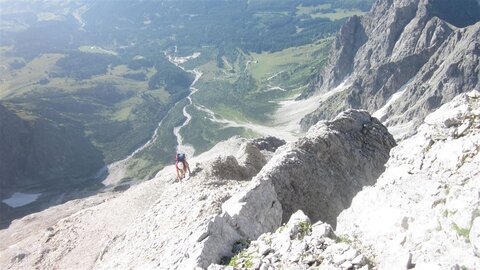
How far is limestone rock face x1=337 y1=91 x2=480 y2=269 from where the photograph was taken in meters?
19.3

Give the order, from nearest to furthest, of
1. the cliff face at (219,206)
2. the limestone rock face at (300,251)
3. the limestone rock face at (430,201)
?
the limestone rock face at (430,201) < the limestone rock face at (300,251) < the cliff face at (219,206)

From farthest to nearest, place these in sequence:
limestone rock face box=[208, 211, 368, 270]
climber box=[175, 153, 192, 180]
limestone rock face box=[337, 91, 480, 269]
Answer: climber box=[175, 153, 192, 180]
limestone rock face box=[208, 211, 368, 270]
limestone rock face box=[337, 91, 480, 269]

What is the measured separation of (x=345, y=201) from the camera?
46.3 meters

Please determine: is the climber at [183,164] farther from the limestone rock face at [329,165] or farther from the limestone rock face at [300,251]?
the limestone rock face at [300,251]

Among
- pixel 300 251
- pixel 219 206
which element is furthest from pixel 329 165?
pixel 300 251

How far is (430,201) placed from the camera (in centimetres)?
2259

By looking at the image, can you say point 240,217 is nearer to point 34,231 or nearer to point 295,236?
point 295,236

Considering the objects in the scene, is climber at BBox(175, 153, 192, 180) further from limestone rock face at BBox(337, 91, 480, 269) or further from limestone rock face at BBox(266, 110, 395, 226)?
limestone rock face at BBox(337, 91, 480, 269)

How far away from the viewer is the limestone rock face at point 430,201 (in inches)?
760

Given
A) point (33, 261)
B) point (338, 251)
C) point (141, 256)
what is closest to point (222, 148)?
point (33, 261)

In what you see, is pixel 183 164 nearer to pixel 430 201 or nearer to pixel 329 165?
pixel 329 165

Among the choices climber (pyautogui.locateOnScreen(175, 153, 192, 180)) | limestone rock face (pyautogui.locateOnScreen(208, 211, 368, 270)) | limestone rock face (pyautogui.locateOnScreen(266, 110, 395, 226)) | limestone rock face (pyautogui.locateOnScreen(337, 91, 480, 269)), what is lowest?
limestone rock face (pyautogui.locateOnScreen(266, 110, 395, 226))

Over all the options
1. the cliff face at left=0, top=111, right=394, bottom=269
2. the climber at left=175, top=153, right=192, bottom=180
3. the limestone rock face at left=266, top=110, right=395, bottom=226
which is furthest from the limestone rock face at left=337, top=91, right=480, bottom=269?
the climber at left=175, top=153, right=192, bottom=180

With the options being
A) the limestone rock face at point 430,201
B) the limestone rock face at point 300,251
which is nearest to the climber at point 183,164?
the limestone rock face at point 300,251
